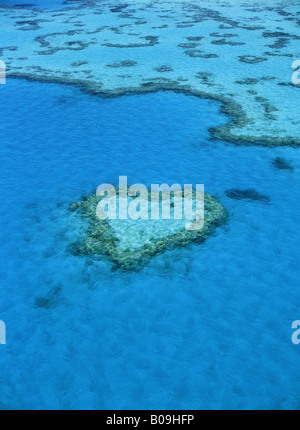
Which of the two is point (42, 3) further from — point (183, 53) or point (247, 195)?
point (247, 195)

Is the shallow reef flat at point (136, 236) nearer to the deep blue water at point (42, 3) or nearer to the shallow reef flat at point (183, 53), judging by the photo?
the shallow reef flat at point (183, 53)

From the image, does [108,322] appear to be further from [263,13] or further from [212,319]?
[263,13]

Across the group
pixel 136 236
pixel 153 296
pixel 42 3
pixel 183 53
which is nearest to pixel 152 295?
pixel 153 296

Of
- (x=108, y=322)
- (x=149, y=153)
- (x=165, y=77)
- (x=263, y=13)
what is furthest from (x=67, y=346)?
(x=263, y=13)

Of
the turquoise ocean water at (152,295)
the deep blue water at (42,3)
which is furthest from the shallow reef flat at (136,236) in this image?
the deep blue water at (42,3)

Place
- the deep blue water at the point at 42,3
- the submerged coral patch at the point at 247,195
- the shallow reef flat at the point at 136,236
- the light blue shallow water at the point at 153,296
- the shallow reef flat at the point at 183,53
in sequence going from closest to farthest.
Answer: the light blue shallow water at the point at 153,296, the shallow reef flat at the point at 136,236, the submerged coral patch at the point at 247,195, the shallow reef flat at the point at 183,53, the deep blue water at the point at 42,3

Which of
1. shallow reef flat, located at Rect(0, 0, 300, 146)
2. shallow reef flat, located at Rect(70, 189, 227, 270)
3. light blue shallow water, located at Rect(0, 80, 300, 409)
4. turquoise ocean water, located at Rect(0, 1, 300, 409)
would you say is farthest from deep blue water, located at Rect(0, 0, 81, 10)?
shallow reef flat, located at Rect(70, 189, 227, 270)
